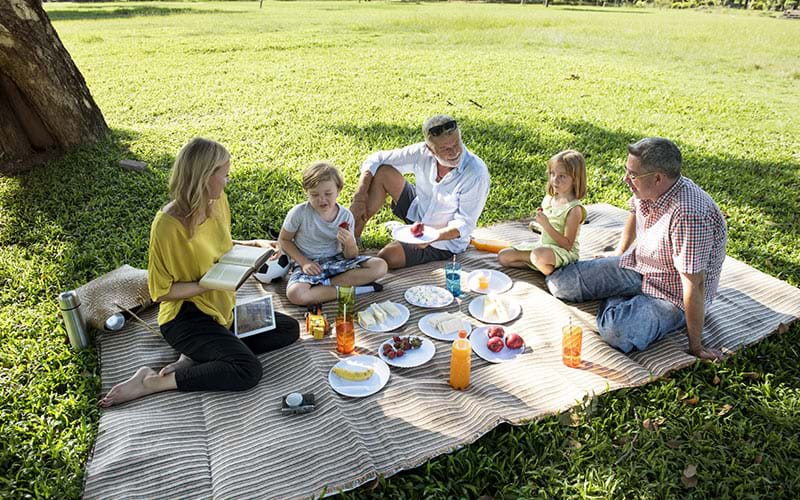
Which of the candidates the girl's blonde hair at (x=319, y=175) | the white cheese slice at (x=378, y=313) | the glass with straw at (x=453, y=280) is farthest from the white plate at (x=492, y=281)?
the girl's blonde hair at (x=319, y=175)

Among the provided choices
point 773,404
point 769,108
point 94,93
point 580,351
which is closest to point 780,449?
point 773,404

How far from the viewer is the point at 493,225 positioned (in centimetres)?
594

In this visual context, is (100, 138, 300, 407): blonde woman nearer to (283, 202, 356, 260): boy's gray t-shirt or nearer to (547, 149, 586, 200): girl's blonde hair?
(283, 202, 356, 260): boy's gray t-shirt

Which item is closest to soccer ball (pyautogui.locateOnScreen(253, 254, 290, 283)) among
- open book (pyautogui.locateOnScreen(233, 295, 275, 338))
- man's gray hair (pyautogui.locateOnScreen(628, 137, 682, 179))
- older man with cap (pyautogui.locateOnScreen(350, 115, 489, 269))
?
open book (pyautogui.locateOnScreen(233, 295, 275, 338))

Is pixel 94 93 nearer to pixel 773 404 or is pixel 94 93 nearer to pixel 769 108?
pixel 773 404

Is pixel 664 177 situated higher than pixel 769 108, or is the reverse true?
pixel 664 177

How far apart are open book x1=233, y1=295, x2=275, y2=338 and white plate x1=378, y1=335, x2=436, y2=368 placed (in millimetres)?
840

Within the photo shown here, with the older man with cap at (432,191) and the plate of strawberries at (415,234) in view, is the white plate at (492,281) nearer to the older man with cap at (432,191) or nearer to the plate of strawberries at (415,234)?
the older man with cap at (432,191)

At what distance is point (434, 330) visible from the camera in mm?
4051

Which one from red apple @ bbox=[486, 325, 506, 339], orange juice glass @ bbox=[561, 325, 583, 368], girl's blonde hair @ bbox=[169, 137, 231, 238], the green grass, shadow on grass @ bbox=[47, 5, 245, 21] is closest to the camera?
the green grass

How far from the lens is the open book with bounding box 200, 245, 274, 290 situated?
3.37 metres

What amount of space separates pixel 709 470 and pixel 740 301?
1.96m

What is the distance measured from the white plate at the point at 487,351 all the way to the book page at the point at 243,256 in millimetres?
1637

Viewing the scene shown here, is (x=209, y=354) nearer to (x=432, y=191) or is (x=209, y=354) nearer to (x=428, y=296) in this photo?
(x=428, y=296)
